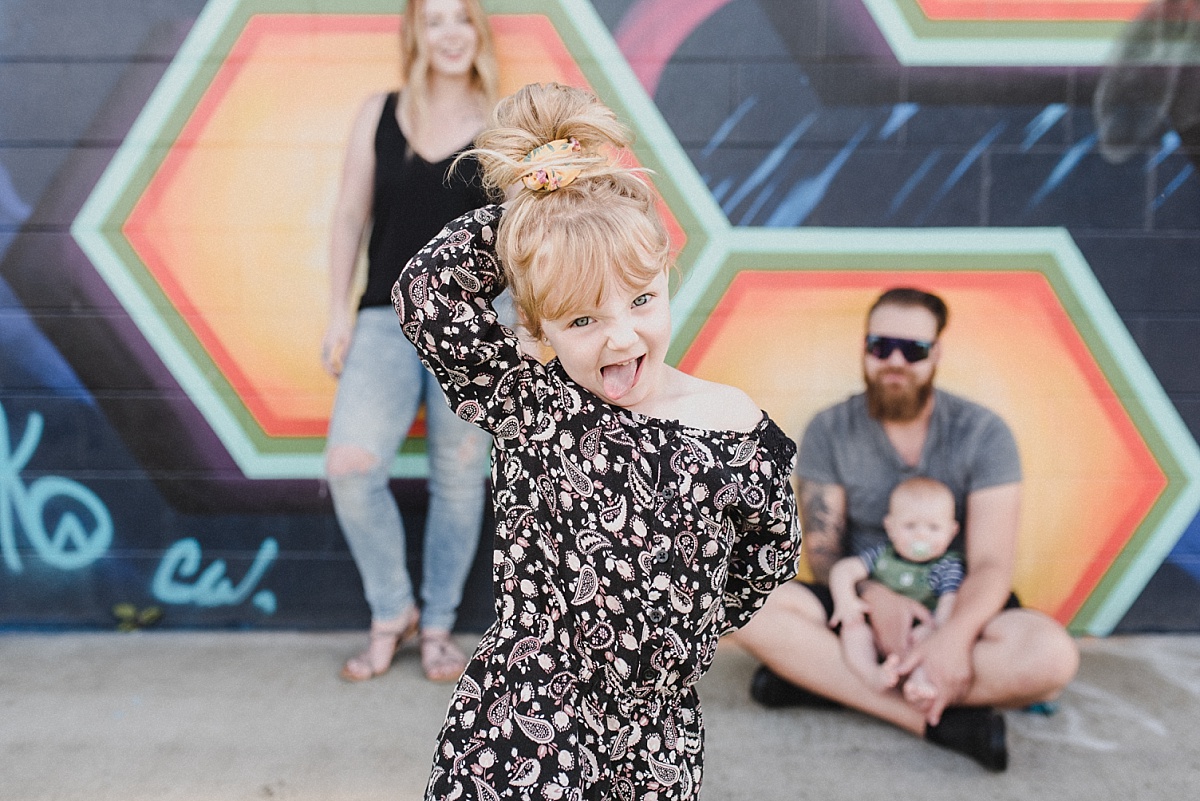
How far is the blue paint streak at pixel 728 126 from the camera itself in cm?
317

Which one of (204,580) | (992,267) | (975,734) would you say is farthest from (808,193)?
(204,580)

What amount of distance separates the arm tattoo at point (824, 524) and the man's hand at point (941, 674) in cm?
44

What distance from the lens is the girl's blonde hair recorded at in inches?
119

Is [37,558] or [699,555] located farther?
[37,558]

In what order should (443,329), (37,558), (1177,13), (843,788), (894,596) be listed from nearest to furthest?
(443,329) < (843,788) < (894,596) < (1177,13) < (37,558)

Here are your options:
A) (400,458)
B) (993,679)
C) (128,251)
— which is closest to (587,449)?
(993,679)

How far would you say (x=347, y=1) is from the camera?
314 centimetres

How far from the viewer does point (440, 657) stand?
312 centimetres

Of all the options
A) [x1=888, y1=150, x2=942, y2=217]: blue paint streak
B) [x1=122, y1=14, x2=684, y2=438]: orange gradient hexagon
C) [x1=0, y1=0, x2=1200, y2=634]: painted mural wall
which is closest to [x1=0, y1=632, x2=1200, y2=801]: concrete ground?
[x1=0, y1=0, x2=1200, y2=634]: painted mural wall

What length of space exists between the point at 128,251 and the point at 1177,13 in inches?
132

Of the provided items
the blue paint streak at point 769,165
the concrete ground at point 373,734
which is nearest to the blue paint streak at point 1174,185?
the blue paint streak at point 769,165

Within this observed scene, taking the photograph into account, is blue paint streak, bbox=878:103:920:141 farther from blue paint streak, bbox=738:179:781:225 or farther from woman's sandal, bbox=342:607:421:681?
woman's sandal, bbox=342:607:421:681

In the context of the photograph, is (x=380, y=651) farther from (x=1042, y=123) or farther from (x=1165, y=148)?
(x=1165, y=148)

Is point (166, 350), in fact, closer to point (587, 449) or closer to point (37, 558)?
point (37, 558)
